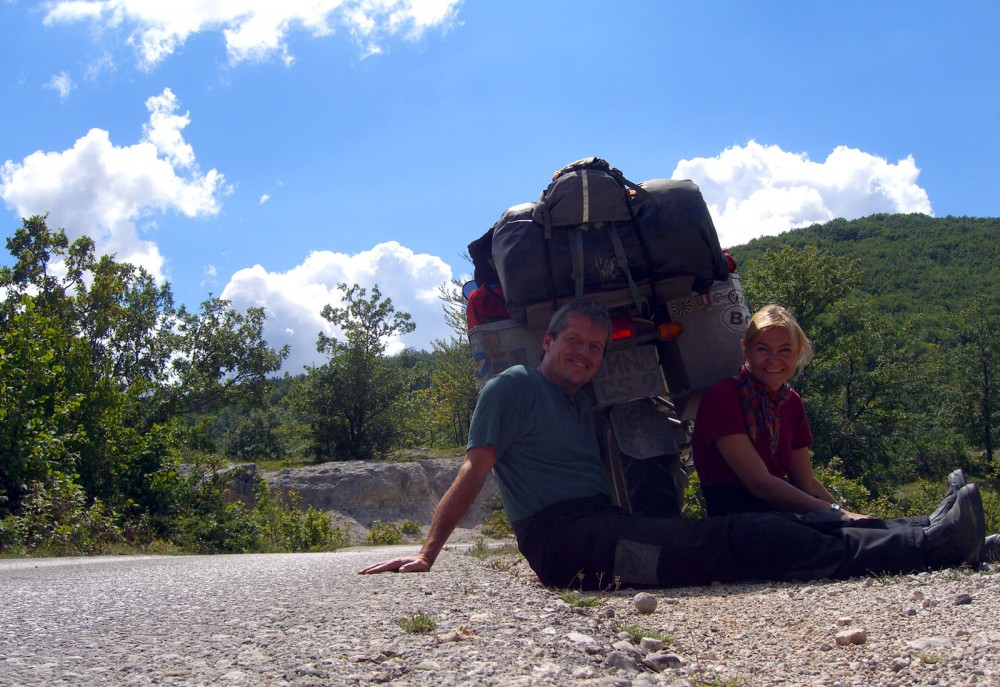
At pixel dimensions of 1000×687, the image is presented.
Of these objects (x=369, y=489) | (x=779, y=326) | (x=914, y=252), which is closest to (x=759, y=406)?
(x=779, y=326)

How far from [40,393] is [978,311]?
153 ft

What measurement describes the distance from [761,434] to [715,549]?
2.87 feet

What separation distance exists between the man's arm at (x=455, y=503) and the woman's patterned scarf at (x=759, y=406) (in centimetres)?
130

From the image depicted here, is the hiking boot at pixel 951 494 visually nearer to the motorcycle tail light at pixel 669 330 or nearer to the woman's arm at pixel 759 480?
the woman's arm at pixel 759 480

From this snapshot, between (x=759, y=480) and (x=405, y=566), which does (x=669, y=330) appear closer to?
(x=759, y=480)

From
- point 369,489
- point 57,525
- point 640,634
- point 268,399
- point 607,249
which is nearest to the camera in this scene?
point 640,634

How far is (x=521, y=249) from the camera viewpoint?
452cm

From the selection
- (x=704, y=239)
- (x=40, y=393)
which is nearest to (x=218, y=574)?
(x=704, y=239)

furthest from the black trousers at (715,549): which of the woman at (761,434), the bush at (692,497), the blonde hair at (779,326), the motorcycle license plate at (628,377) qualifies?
the bush at (692,497)

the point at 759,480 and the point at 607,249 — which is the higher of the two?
the point at 607,249

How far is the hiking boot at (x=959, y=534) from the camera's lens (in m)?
3.28

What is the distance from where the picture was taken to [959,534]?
10.8 feet

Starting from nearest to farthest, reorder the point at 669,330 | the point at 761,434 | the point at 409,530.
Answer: the point at 761,434 → the point at 669,330 → the point at 409,530

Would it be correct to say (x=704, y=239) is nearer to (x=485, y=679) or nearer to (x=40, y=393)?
(x=485, y=679)
